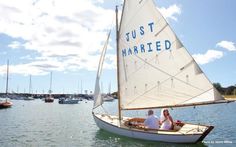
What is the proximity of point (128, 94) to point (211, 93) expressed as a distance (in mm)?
8114

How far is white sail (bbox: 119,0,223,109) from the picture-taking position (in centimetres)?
2598

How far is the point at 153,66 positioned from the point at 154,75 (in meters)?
0.74

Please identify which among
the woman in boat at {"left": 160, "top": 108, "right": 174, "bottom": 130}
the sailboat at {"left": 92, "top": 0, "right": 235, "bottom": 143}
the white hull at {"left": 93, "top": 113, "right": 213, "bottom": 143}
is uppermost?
the sailboat at {"left": 92, "top": 0, "right": 235, "bottom": 143}

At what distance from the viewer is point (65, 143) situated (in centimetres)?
2848

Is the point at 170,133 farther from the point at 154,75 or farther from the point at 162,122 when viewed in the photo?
the point at 154,75

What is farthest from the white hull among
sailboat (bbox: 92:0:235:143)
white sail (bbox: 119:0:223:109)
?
white sail (bbox: 119:0:223:109)

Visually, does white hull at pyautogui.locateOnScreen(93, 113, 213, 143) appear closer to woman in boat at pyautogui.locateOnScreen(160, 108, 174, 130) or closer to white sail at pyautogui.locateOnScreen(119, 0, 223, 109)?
woman in boat at pyautogui.locateOnScreen(160, 108, 174, 130)

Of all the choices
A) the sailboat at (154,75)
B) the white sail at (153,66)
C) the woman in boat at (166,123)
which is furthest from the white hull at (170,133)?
the white sail at (153,66)

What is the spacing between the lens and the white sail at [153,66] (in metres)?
26.0

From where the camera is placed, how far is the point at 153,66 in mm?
28406

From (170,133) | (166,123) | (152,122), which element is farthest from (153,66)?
(170,133)

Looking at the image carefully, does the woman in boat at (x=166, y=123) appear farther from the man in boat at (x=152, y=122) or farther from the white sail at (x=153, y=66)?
the white sail at (x=153, y=66)

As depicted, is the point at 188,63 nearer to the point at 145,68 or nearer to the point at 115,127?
the point at 145,68

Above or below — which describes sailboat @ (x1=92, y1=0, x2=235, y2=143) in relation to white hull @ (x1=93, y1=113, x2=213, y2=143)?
above
